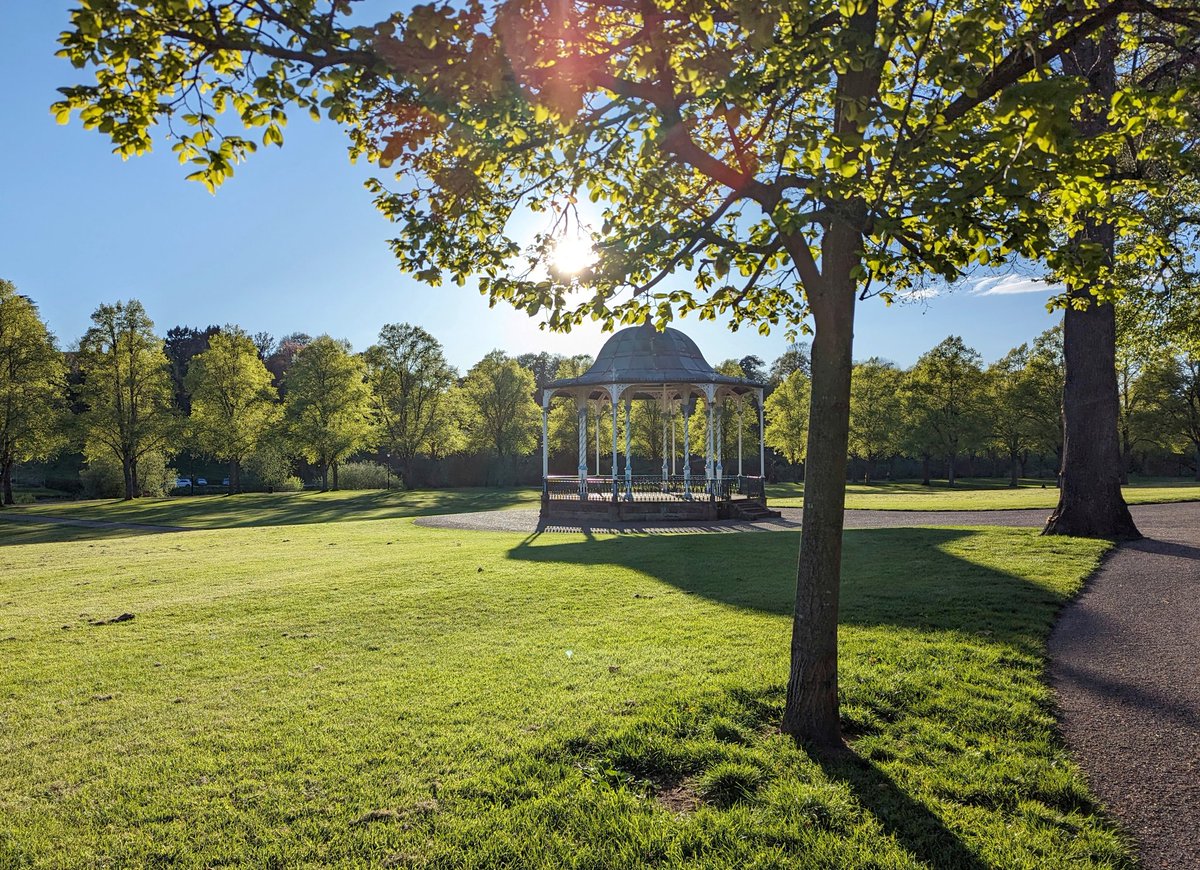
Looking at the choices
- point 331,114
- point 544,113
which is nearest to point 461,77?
point 544,113

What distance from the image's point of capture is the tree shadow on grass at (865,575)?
7.37m

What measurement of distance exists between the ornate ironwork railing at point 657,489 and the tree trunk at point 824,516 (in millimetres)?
17805

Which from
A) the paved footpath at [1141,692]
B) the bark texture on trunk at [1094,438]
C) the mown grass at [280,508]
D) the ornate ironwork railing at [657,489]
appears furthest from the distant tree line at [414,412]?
the paved footpath at [1141,692]

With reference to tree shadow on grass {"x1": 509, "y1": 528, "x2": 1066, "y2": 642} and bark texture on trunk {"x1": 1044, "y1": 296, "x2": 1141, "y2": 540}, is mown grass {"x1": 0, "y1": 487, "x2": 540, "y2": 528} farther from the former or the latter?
bark texture on trunk {"x1": 1044, "y1": 296, "x2": 1141, "y2": 540}

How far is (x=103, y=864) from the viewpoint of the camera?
10.2 feet

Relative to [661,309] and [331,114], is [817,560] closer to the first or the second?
[661,309]

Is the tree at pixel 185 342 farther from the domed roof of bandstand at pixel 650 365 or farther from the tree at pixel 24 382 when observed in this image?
the domed roof of bandstand at pixel 650 365

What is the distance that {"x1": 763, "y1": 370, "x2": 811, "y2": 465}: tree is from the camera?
4869 centimetres

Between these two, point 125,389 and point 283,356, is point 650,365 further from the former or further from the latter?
point 283,356

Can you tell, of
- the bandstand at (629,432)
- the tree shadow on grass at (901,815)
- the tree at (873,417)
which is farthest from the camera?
the tree at (873,417)

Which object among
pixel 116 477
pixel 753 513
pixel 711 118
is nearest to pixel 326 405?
pixel 116 477

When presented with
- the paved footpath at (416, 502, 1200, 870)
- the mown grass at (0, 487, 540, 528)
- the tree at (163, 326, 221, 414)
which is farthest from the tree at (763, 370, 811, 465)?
the tree at (163, 326, 221, 414)

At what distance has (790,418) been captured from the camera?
49.1m

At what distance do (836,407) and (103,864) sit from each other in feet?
14.6
